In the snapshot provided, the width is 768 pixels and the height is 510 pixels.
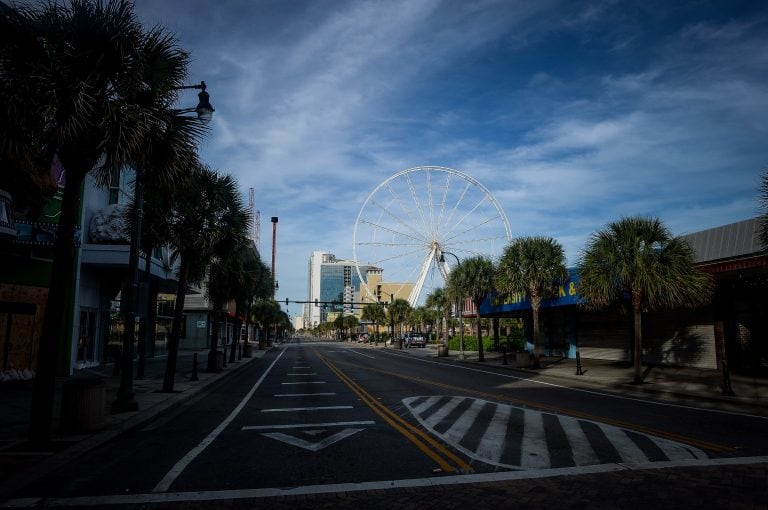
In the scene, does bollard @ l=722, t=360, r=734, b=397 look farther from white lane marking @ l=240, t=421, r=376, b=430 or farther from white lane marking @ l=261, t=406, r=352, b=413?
white lane marking @ l=240, t=421, r=376, b=430

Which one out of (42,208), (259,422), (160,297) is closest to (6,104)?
(259,422)

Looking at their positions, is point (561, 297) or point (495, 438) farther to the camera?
point (561, 297)

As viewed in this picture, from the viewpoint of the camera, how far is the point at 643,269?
19547mm

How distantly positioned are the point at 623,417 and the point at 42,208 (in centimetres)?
1997

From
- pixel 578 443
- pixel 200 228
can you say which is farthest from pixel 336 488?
pixel 200 228

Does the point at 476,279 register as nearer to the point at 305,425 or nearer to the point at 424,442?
the point at 305,425

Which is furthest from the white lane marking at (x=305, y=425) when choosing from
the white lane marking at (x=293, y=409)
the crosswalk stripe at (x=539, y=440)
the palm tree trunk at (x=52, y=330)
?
the palm tree trunk at (x=52, y=330)

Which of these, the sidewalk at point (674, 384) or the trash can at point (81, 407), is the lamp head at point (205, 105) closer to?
the trash can at point (81, 407)

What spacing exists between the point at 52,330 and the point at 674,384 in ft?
66.3

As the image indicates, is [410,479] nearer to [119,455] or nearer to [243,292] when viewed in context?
[119,455]

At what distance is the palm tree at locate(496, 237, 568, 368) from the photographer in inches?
1168

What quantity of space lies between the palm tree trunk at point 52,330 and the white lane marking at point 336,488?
305cm

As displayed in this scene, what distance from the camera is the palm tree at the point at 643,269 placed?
63.7 ft

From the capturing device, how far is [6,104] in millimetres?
8422
